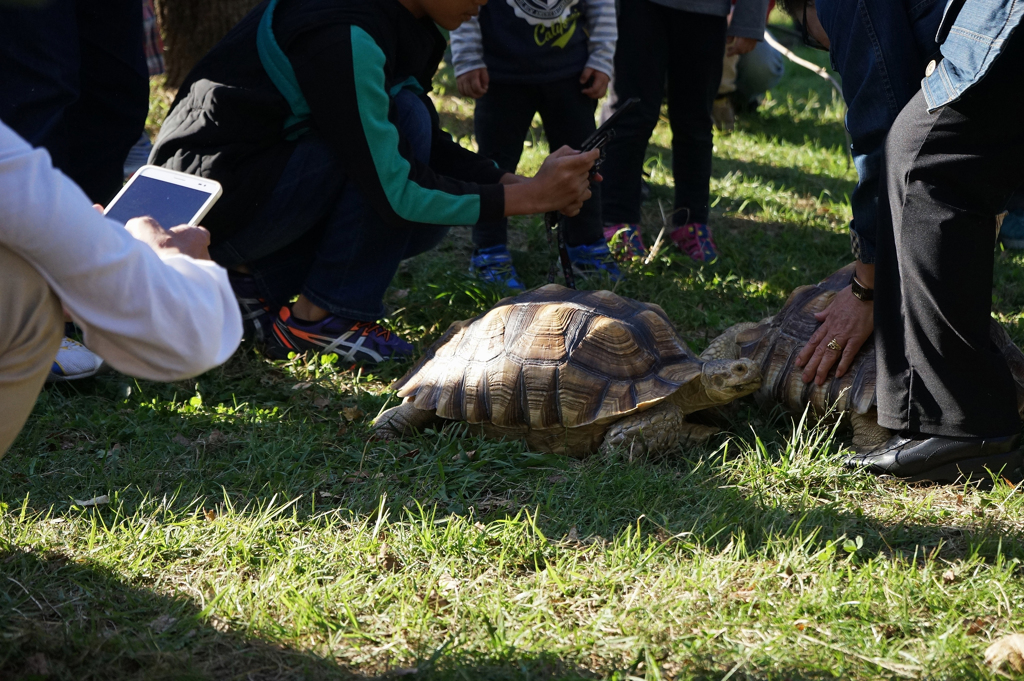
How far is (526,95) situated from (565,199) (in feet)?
4.21

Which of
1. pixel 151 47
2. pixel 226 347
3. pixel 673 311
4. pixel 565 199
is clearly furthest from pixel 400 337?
pixel 151 47

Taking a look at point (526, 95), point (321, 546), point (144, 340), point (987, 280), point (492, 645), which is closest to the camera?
point (144, 340)

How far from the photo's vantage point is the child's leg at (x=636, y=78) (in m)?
4.61

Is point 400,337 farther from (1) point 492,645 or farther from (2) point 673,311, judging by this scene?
(1) point 492,645

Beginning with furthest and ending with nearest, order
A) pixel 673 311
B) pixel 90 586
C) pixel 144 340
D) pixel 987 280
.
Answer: pixel 673 311
pixel 987 280
pixel 90 586
pixel 144 340

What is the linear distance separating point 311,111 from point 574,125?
63.8 inches

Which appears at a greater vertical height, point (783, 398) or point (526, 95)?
point (526, 95)

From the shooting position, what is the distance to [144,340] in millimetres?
1523

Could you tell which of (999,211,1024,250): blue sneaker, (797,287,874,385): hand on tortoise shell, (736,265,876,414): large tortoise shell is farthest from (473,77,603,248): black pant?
(999,211,1024,250): blue sneaker

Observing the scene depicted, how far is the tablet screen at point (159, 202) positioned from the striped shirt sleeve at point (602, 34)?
2686mm

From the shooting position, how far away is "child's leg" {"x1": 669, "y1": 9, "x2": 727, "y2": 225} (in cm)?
464

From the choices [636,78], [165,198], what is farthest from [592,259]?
[165,198]

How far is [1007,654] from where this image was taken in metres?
2.04

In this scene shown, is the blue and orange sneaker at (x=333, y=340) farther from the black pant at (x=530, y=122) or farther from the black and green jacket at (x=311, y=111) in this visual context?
the black pant at (x=530, y=122)
